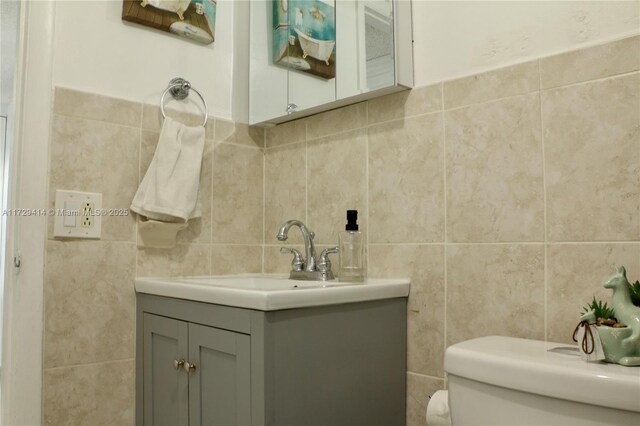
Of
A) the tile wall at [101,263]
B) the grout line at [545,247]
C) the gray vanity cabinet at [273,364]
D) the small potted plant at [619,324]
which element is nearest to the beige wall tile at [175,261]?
the tile wall at [101,263]

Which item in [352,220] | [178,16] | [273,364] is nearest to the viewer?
[273,364]

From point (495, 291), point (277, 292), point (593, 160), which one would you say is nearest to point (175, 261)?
point (277, 292)

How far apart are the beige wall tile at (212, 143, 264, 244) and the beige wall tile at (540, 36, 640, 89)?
965 mm

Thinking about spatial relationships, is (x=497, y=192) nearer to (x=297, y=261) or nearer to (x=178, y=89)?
(x=297, y=261)

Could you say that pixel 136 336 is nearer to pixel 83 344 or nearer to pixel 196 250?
pixel 83 344

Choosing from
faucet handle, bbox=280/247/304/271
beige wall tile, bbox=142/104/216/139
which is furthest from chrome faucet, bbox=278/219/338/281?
beige wall tile, bbox=142/104/216/139

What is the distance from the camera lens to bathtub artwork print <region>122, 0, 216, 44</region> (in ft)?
4.83

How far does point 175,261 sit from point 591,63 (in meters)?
1.20

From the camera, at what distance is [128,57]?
4.82ft

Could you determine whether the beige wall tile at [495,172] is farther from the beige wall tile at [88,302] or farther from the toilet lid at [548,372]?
the beige wall tile at [88,302]

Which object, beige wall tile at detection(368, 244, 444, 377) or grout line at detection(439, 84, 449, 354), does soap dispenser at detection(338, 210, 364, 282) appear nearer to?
beige wall tile at detection(368, 244, 444, 377)

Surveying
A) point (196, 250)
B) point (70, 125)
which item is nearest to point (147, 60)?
point (70, 125)

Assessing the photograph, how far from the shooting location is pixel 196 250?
61.8 inches

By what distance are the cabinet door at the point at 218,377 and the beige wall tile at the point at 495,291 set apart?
0.51 m
